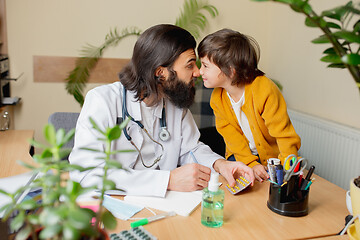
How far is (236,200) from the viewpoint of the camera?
123 cm

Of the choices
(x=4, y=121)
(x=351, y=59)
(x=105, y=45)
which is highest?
(x=351, y=59)

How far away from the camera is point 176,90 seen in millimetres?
1661

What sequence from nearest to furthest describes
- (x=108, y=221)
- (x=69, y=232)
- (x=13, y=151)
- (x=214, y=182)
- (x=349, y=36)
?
(x=69, y=232) → (x=108, y=221) → (x=349, y=36) → (x=214, y=182) → (x=13, y=151)

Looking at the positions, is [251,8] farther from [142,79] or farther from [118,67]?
[142,79]

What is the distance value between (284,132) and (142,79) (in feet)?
2.44

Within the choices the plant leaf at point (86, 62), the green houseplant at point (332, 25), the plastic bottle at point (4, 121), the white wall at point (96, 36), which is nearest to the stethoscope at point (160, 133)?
the green houseplant at point (332, 25)

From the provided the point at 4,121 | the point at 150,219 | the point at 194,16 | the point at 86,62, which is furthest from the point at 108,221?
the point at 194,16

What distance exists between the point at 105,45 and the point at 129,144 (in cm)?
185

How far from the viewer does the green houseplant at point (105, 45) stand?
10.3 feet

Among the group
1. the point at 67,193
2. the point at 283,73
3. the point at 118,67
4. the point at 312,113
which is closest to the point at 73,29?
the point at 118,67

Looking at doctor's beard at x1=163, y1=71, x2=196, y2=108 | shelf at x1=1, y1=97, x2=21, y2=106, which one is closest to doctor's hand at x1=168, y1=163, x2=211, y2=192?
doctor's beard at x1=163, y1=71, x2=196, y2=108

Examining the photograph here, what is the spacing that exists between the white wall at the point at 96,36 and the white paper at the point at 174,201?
6.10 feet

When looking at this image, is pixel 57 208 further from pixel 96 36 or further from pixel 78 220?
pixel 96 36

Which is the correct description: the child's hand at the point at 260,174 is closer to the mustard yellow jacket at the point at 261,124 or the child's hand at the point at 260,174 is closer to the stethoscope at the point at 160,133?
the mustard yellow jacket at the point at 261,124
